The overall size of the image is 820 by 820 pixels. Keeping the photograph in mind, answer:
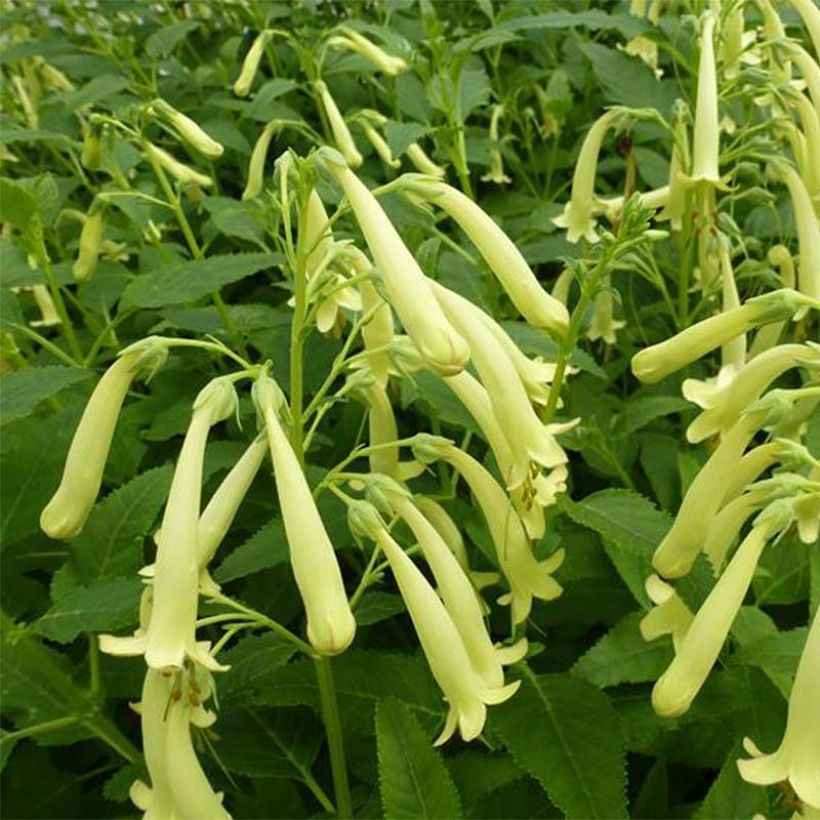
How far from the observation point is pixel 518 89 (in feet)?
11.2

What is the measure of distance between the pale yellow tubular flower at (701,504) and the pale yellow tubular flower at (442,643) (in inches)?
11.7

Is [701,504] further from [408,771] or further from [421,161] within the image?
[421,161]

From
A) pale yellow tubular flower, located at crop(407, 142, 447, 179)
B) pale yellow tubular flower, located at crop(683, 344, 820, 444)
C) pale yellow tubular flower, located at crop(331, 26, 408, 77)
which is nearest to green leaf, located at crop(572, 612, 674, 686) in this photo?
pale yellow tubular flower, located at crop(683, 344, 820, 444)

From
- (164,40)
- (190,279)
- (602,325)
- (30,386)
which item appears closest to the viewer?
(30,386)

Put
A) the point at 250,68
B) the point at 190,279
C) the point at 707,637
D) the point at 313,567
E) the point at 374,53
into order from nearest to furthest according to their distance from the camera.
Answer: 1. the point at 313,567
2. the point at 707,637
3. the point at 190,279
4. the point at 374,53
5. the point at 250,68

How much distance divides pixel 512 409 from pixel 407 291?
25 cm

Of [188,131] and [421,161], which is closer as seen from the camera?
[188,131]

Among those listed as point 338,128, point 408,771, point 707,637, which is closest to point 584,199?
point 338,128

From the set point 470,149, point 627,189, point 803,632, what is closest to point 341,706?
point 803,632

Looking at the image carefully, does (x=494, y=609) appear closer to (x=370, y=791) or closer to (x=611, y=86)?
(x=370, y=791)

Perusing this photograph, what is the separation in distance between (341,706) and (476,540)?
1.22 ft

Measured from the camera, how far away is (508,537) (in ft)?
5.50

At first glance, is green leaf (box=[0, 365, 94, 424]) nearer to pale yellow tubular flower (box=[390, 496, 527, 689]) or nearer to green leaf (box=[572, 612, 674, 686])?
pale yellow tubular flower (box=[390, 496, 527, 689])

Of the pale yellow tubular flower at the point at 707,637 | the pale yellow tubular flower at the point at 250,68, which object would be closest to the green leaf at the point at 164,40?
the pale yellow tubular flower at the point at 250,68
